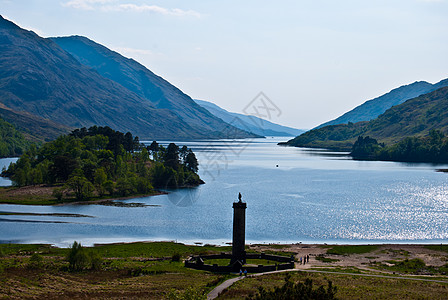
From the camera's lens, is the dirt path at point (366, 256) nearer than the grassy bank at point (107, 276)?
No

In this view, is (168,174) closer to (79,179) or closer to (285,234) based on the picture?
(79,179)

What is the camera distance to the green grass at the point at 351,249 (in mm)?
81338

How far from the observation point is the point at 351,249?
275ft

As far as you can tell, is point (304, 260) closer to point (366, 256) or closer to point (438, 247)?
point (366, 256)

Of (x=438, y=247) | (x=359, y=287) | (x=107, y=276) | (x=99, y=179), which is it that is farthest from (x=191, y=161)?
(x=359, y=287)

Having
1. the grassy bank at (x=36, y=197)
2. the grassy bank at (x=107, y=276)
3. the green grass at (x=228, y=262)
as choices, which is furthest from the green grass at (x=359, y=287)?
the grassy bank at (x=36, y=197)

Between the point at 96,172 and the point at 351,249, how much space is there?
91.8 metres

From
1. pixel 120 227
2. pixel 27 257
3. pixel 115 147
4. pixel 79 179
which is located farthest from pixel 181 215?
pixel 115 147

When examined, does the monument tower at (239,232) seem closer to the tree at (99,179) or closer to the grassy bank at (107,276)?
the grassy bank at (107,276)

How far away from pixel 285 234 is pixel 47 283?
55.6m

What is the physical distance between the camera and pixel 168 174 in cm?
17338

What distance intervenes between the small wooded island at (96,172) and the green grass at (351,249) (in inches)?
3121

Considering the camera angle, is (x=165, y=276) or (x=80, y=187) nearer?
(x=165, y=276)

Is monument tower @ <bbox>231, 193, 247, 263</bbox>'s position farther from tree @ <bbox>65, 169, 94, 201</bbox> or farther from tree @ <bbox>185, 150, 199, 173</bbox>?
tree @ <bbox>185, 150, 199, 173</bbox>
